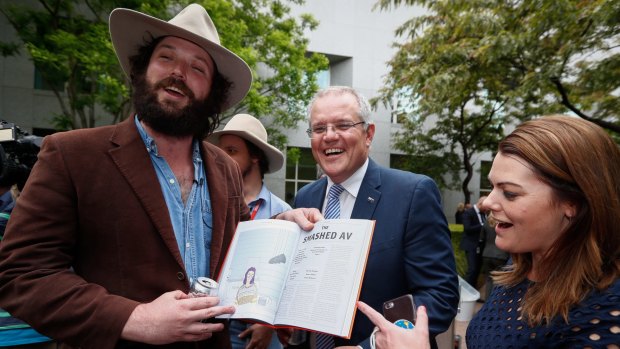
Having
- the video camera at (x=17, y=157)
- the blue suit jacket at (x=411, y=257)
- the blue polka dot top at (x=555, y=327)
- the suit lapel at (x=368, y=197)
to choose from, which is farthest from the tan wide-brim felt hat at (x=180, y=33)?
the blue polka dot top at (x=555, y=327)

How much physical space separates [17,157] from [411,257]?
9.73ft

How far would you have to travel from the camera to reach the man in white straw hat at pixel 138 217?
156cm

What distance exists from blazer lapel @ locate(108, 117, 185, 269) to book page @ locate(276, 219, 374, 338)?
47 cm

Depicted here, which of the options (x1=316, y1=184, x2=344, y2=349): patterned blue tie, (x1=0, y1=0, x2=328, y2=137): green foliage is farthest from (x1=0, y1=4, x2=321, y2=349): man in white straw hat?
(x1=0, y1=0, x2=328, y2=137): green foliage

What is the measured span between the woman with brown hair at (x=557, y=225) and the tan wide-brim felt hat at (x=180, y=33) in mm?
1449

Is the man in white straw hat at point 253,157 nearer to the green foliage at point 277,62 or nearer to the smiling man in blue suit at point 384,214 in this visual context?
the smiling man in blue suit at point 384,214

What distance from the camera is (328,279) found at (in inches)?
68.2

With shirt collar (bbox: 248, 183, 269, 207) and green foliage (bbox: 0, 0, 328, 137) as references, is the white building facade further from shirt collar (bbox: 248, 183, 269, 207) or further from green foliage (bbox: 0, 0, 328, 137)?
shirt collar (bbox: 248, 183, 269, 207)

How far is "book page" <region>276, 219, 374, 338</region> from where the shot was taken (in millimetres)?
1646

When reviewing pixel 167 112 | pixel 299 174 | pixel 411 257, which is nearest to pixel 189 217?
pixel 167 112

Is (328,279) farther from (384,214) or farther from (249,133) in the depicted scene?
(249,133)

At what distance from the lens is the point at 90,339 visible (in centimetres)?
156

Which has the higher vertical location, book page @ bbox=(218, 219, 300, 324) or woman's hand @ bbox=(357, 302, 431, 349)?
book page @ bbox=(218, 219, 300, 324)

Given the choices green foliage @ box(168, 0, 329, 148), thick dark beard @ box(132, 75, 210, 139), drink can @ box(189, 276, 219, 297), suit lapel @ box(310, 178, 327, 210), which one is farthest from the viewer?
green foliage @ box(168, 0, 329, 148)
